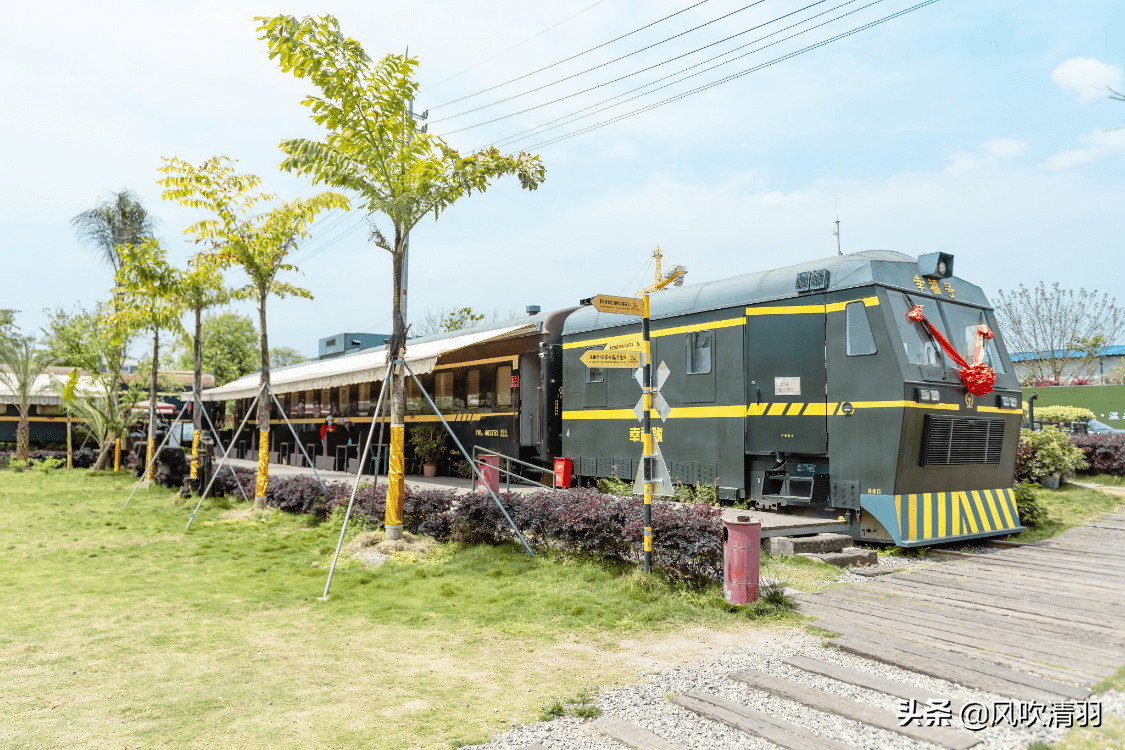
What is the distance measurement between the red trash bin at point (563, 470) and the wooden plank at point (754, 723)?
27.2ft

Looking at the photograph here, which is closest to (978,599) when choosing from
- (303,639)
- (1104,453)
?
(303,639)

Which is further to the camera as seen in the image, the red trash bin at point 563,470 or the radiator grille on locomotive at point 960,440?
the red trash bin at point 563,470

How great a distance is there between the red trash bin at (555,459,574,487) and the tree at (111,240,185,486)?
25.8 feet

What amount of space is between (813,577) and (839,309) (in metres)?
3.27

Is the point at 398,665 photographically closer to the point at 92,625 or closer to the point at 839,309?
the point at 92,625

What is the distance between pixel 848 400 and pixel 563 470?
5318 mm

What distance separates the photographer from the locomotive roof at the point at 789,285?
8781 mm

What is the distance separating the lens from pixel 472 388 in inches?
605

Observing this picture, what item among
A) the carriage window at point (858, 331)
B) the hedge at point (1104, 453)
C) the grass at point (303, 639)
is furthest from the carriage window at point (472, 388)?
the hedge at point (1104, 453)

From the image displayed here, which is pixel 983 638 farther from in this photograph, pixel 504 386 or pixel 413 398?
pixel 413 398

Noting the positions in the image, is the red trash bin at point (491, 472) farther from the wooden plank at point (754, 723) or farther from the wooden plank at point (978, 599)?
the wooden plank at point (754, 723)

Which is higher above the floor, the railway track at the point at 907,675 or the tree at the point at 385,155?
the tree at the point at 385,155

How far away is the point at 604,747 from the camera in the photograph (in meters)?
3.71

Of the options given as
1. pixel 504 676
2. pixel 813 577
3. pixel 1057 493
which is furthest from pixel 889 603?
pixel 1057 493
